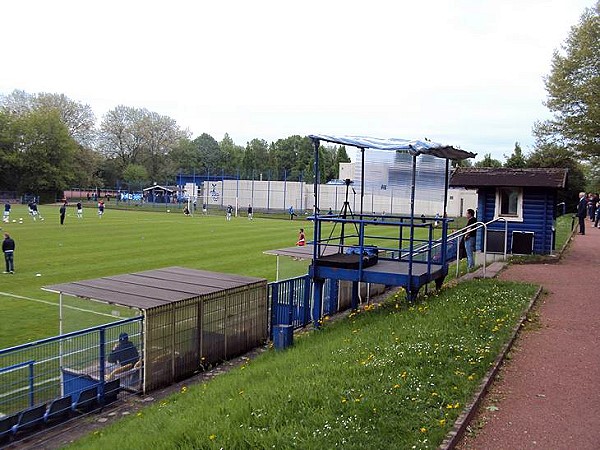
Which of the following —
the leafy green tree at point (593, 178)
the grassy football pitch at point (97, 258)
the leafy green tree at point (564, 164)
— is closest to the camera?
the grassy football pitch at point (97, 258)

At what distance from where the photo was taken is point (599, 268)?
18.7m

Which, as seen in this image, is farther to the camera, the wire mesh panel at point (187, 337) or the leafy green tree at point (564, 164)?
the leafy green tree at point (564, 164)

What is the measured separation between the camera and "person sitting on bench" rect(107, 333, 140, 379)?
9.92 m

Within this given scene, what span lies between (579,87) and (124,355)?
30.8 metres

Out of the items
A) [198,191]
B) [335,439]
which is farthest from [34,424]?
[198,191]

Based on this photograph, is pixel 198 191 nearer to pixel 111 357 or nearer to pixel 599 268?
pixel 599 268

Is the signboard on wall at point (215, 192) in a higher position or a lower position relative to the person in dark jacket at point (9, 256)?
higher

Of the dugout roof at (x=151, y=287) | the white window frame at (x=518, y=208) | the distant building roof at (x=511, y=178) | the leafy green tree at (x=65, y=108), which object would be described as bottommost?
the dugout roof at (x=151, y=287)

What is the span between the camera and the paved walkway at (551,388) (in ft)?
20.6

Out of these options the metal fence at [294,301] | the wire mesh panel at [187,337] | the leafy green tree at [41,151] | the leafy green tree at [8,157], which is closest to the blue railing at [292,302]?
the metal fence at [294,301]

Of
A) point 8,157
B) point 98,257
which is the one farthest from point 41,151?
point 98,257

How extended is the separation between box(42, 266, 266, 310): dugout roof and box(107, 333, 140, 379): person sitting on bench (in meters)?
0.67

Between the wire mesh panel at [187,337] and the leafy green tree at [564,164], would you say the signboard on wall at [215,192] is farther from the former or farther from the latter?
the wire mesh panel at [187,337]

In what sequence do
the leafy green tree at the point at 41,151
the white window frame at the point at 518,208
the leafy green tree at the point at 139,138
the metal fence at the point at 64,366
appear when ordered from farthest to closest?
1. the leafy green tree at the point at 139,138
2. the leafy green tree at the point at 41,151
3. the white window frame at the point at 518,208
4. the metal fence at the point at 64,366
